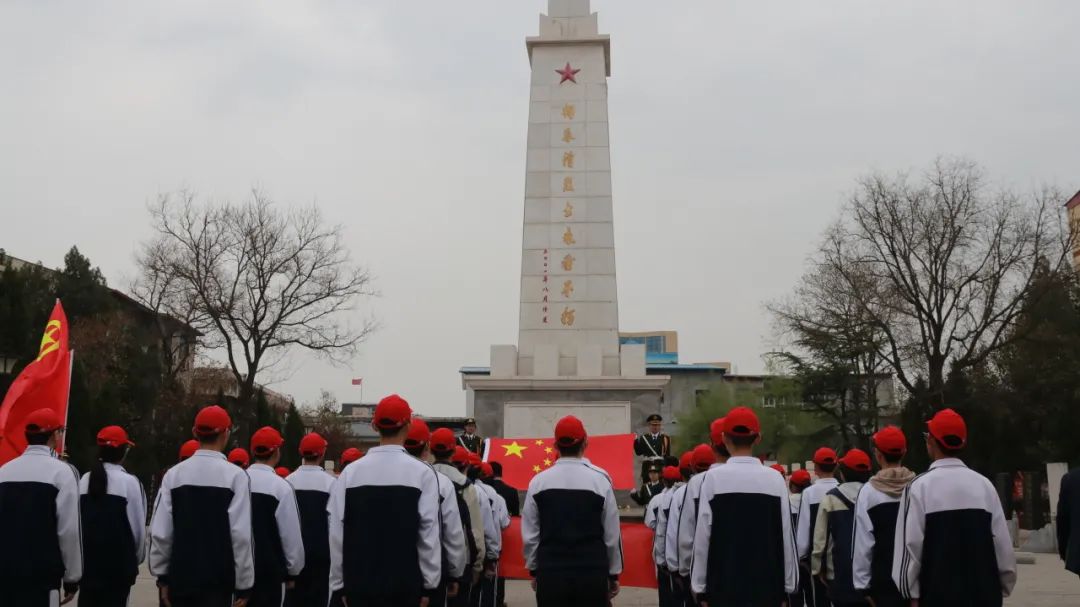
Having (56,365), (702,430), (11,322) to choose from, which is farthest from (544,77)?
(702,430)

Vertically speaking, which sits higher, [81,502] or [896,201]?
[896,201]

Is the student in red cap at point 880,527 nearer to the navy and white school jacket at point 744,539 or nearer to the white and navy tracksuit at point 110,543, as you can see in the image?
the navy and white school jacket at point 744,539

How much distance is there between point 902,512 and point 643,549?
4420 mm

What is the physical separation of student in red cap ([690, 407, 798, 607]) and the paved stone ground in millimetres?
6354

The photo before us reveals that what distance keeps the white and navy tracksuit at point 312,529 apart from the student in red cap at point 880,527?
390cm

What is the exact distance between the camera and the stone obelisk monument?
1756cm

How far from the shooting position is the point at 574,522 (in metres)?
5.48

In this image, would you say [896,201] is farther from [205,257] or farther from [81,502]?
[81,502]

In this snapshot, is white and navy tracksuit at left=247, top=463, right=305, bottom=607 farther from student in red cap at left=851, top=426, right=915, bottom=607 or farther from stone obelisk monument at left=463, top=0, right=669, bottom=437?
stone obelisk monument at left=463, top=0, right=669, bottom=437

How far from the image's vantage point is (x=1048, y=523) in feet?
71.9

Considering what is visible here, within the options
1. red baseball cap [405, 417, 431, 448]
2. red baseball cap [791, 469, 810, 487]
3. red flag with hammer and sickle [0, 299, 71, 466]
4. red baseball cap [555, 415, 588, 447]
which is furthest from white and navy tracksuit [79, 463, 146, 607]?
red baseball cap [791, 469, 810, 487]

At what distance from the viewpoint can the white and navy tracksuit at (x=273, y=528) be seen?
6191mm

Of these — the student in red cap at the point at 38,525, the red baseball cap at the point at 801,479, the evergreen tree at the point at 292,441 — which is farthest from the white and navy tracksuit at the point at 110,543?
the evergreen tree at the point at 292,441

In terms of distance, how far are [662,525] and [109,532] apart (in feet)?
13.9
